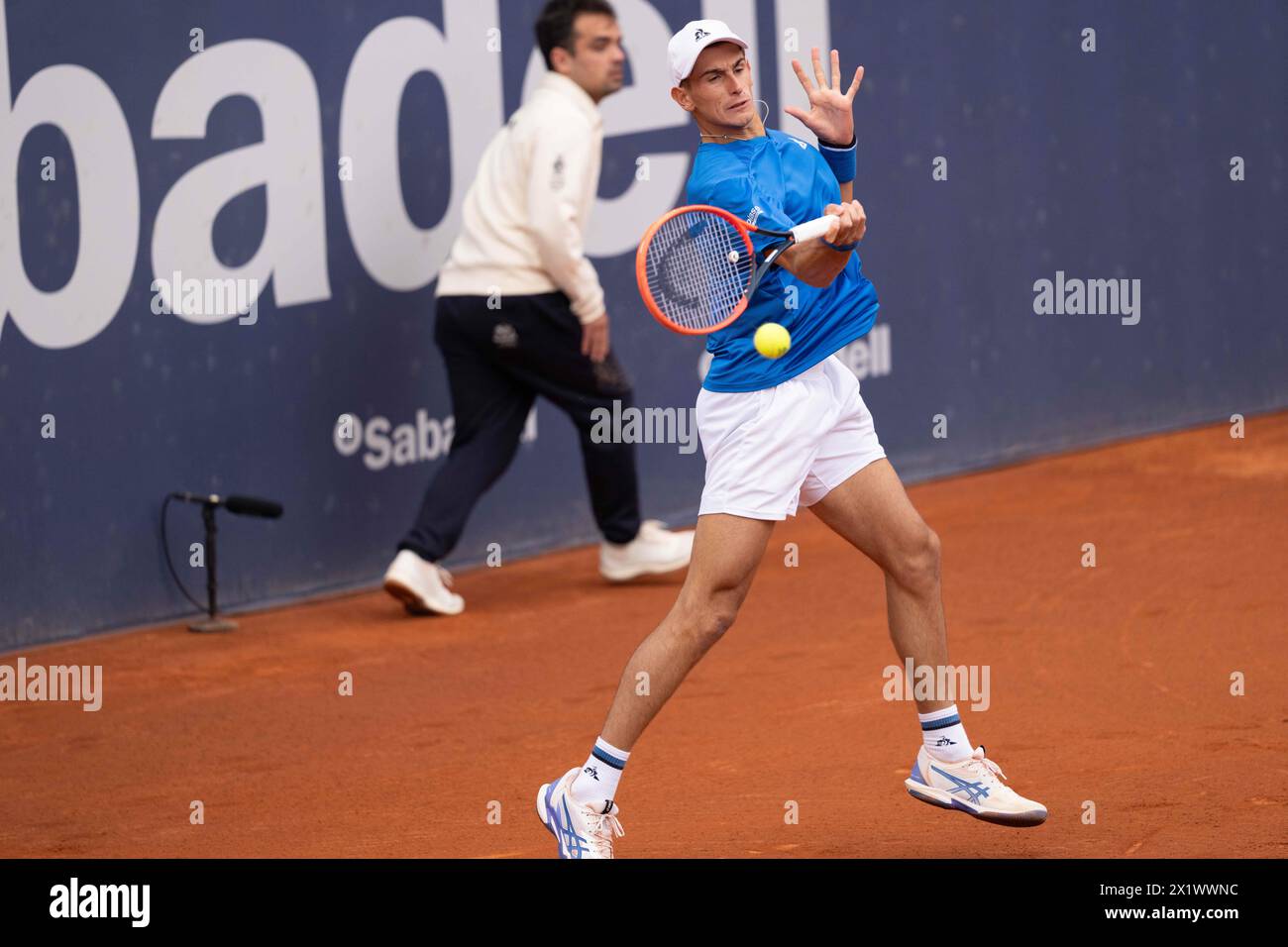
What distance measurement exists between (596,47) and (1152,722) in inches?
137

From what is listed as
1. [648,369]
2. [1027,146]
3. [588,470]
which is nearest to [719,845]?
[588,470]

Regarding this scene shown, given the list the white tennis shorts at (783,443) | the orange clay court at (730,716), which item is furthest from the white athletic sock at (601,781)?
the white tennis shorts at (783,443)

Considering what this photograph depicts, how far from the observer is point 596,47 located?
24.4ft

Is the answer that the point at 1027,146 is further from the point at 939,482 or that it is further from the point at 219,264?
the point at 219,264

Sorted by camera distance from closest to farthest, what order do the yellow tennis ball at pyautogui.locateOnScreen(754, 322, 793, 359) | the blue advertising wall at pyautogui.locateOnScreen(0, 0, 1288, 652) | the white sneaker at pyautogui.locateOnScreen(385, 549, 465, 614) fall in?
the yellow tennis ball at pyautogui.locateOnScreen(754, 322, 793, 359) → the blue advertising wall at pyautogui.locateOnScreen(0, 0, 1288, 652) → the white sneaker at pyautogui.locateOnScreen(385, 549, 465, 614)

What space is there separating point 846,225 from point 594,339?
3.40 metres

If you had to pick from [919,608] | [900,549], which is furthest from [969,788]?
[900,549]

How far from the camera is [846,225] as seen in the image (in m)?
4.00

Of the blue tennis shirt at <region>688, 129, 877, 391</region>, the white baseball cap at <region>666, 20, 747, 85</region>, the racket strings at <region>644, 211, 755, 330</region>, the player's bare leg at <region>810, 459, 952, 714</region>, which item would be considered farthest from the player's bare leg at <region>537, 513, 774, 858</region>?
the white baseball cap at <region>666, 20, 747, 85</region>

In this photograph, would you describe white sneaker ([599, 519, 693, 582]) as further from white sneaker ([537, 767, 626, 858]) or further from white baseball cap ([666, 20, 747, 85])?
white baseball cap ([666, 20, 747, 85])

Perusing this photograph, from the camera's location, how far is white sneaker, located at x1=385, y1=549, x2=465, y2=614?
7.30 m

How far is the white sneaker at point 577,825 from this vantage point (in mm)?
4266

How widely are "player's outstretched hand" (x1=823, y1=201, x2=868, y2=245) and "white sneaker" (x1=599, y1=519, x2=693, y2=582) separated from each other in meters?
3.77

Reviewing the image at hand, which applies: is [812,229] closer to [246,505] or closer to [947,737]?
[947,737]
